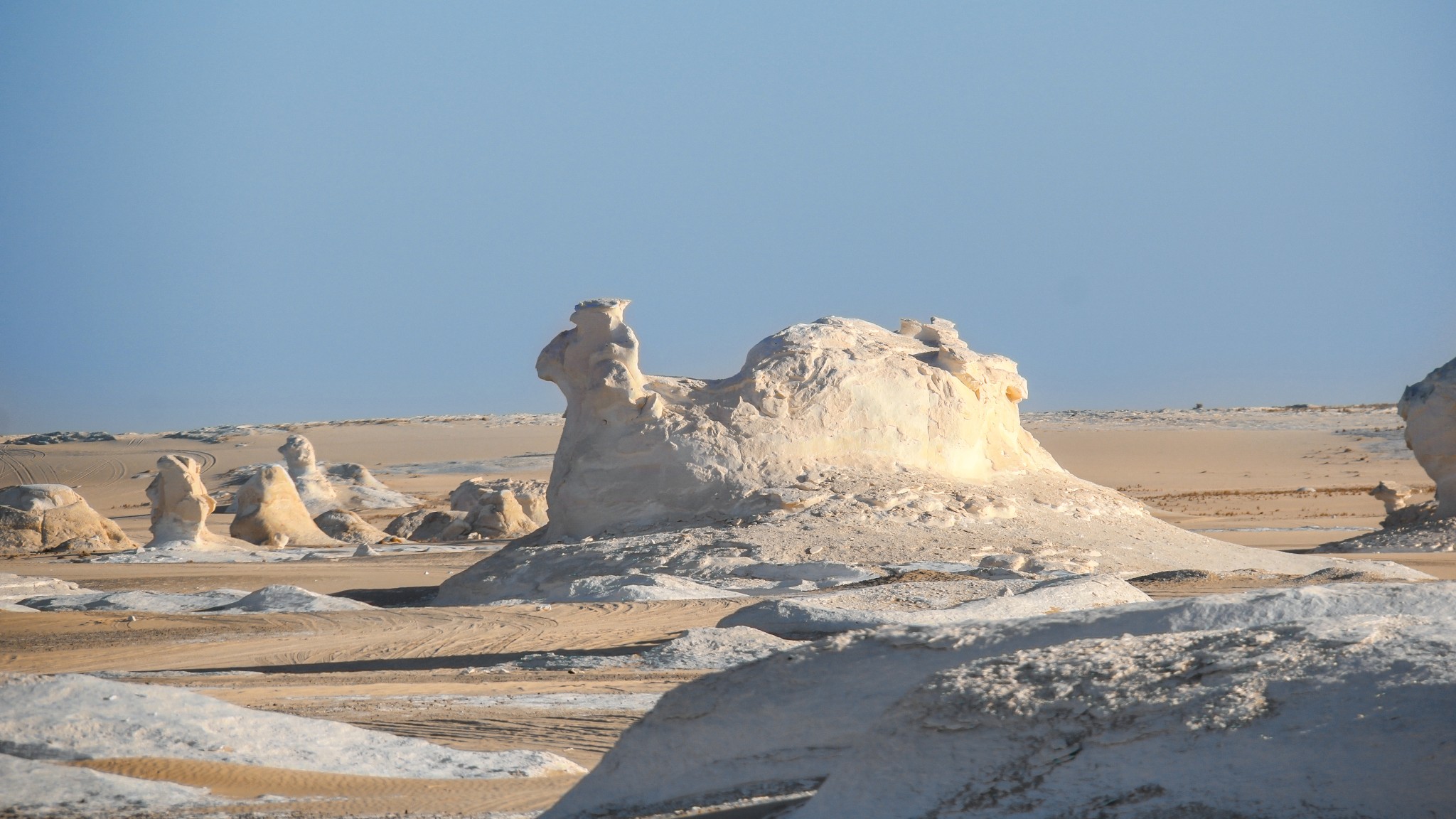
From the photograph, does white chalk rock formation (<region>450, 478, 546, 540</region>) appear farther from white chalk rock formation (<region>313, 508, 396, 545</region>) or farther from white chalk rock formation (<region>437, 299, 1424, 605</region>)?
white chalk rock formation (<region>437, 299, 1424, 605</region>)

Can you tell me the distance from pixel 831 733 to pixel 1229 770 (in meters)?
1.25

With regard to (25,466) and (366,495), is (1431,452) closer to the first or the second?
(366,495)

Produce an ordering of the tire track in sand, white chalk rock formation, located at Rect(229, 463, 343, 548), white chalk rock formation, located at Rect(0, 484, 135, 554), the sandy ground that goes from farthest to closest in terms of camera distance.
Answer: the tire track in sand
white chalk rock formation, located at Rect(229, 463, 343, 548)
white chalk rock formation, located at Rect(0, 484, 135, 554)
the sandy ground

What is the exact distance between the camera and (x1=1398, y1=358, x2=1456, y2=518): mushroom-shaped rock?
17.4 meters

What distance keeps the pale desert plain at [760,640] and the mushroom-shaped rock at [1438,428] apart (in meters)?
0.13

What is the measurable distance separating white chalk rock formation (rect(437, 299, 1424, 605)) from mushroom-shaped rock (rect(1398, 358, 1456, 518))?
4747 mm

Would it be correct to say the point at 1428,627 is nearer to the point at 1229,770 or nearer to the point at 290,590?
the point at 1229,770

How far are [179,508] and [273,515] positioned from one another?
81.6 inches

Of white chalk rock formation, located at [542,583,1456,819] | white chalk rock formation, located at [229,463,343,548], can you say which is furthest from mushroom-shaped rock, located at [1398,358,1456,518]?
white chalk rock formation, located at [229,463,343,548]

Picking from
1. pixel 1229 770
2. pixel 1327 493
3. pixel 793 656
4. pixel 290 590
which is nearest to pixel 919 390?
pixel 290 590

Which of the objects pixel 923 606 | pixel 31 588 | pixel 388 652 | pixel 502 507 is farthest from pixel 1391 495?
pixel 31 588

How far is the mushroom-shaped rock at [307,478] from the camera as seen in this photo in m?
26.3

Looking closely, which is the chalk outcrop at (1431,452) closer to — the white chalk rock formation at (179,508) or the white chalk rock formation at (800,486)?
the white chalk rock formation at (800,486)

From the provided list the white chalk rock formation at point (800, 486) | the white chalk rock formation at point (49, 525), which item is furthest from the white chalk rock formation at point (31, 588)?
the white chalk rock formation at point (49, 525)
